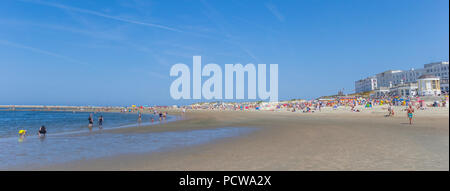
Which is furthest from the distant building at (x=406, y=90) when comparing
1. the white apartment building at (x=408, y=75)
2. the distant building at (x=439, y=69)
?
the white apartment building at (x=408, y=75)

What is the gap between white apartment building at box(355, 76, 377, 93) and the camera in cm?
11044

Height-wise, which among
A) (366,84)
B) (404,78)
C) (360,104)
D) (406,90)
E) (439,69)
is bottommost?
(360,104)

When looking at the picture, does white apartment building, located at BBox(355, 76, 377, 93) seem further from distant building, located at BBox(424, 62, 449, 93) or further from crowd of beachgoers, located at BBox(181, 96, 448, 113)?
crowd of beachgoers, located at BBox(181, 96, 448, 113)

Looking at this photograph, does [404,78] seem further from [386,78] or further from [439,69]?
[439,69]

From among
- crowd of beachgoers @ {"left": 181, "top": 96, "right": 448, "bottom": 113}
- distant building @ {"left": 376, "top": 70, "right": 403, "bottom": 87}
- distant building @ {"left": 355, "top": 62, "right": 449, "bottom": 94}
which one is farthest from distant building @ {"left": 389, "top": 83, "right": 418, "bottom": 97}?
distant building @ {"left": 376, "top": 70, "right": 403, "bottom": 87}

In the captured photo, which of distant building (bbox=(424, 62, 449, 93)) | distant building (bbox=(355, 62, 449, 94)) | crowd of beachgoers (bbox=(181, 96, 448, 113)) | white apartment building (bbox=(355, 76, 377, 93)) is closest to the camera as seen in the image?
crowd of beachgoers (bbox=(181, 96, 448, 113))

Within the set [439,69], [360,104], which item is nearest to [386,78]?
[439,69]

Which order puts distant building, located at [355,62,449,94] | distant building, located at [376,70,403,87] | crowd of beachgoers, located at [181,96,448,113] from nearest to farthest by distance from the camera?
crowd of beachgoers, located at [181,96,448,113] < distant building, located at [355,62,449,94] < distant building, located at [376,70,403,87]

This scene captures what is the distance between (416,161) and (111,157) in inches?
386

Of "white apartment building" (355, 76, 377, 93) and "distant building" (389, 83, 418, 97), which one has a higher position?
"white apartment building" (355, 76, 377, 93)

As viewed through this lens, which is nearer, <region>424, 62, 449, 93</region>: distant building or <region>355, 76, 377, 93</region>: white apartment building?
<region>424, 62, 449, 93</region>: distant building

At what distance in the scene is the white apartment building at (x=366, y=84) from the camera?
11044 cm

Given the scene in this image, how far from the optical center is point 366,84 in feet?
382

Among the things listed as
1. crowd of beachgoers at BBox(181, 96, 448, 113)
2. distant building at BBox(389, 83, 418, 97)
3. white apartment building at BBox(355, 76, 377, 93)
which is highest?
white apartment building at BBox(355, 76, 377, 93)
